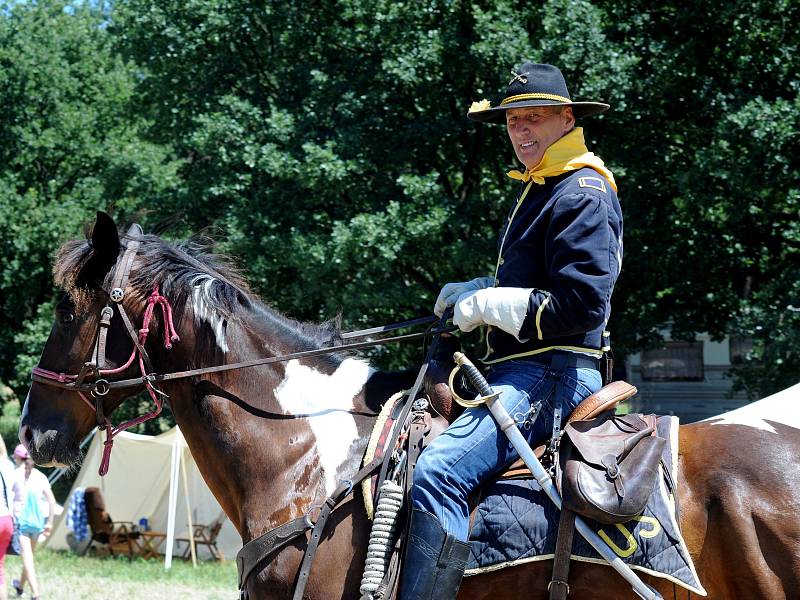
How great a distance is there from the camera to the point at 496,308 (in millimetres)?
3398

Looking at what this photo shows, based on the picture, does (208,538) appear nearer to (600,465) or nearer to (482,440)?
(482,440)

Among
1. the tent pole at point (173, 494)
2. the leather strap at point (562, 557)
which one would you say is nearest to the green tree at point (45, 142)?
the tent pole at point (173, 494)

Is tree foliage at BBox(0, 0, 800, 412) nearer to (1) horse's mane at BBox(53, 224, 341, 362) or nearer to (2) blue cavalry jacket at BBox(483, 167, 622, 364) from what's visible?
(1) horse's mane at BBox(53, 224, 341, 362)

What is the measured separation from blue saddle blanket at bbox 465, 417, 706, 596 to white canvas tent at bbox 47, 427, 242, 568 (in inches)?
499

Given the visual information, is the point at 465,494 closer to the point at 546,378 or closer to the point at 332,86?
the point at 546,378

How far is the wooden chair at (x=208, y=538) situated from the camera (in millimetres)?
15641

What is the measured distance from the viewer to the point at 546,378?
346 cm

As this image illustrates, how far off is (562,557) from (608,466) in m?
0.37

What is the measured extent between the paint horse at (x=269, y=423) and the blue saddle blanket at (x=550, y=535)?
7 cm

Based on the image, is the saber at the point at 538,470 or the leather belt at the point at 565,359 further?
the leather belt at the point at 565,359

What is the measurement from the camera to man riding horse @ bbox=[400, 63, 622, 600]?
3.29 meters

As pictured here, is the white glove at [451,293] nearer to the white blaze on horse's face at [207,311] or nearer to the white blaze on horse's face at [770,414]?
the white blaze on horse's face at [207,311]

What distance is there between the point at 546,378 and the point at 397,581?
0.95m

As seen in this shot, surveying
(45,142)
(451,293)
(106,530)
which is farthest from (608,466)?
(45,142)
